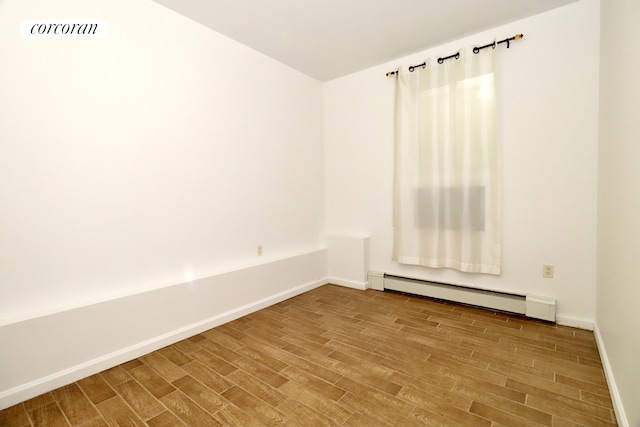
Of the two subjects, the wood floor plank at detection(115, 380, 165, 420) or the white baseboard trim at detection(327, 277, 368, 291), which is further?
the white baseboard trim at detection(327, 277, 368, 291)

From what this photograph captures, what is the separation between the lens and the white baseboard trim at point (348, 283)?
3.40 meters

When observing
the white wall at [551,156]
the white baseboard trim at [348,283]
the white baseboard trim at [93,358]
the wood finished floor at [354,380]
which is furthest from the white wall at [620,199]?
the white baseboard trim at [93,358]

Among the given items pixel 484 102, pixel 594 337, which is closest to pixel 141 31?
pixel 484 102

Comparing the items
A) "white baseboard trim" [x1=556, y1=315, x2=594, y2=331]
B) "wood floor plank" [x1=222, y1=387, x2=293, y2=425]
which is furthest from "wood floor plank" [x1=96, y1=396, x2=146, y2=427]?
"white baseboard trim" [x1=556, y1=315, x2=594, y2=331]

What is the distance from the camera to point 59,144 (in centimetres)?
175

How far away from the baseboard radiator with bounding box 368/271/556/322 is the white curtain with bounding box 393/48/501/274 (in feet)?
0.73

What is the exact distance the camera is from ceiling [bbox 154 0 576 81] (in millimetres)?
2234

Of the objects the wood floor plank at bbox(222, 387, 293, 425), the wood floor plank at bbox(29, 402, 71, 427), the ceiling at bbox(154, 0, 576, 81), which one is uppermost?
the ceiling at bbox(154, 0, 576, 81)

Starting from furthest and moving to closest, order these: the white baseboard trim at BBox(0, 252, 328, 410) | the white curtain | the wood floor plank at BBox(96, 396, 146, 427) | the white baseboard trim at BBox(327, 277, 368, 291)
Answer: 1. the white baseboard trim at BBox(327, 277, 368, 291)
2. the white curtain
3. the white baseboard trim at BBox(0, 252, 328, 410)
4. the wood floor plank at BBox(96, 396, 146, 427)

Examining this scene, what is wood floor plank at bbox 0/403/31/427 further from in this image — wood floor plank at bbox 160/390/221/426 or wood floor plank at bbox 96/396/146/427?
wood floor plank at bbox 160/390/221/426

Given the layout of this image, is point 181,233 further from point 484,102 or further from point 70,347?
point 484,102

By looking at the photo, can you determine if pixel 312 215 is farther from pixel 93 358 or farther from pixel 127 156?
pixel 93 358

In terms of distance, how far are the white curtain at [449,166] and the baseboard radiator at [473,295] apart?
8.8 inches

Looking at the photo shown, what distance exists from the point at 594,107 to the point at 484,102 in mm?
756
